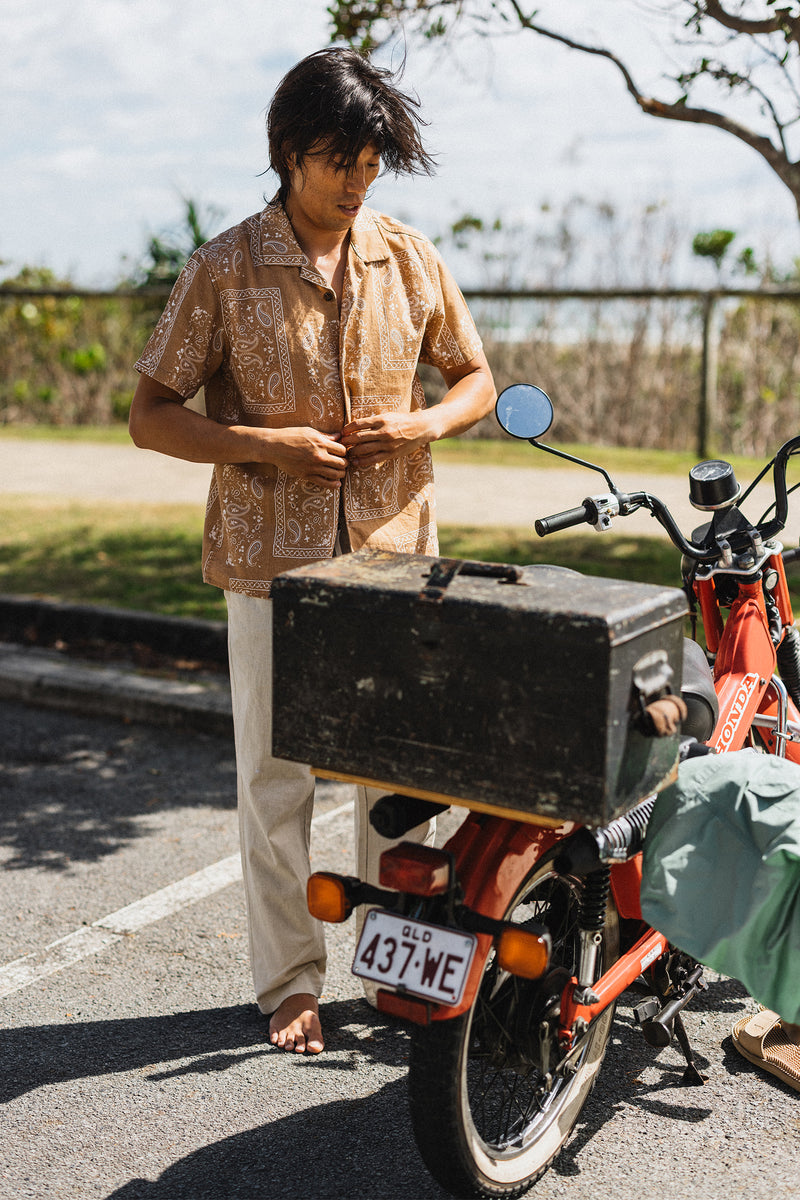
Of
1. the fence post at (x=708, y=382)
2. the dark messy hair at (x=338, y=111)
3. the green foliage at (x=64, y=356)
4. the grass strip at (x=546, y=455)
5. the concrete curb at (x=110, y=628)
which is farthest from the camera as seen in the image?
the green foliage at (x=64, y=356)

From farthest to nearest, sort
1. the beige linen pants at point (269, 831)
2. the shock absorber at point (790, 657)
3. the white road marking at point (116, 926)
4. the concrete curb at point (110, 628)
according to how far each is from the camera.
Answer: the concrete curb at point (110, 628), the white road marking at point (116, 926), the shock absorber at point (790, 657), the beige linen pants at point (269, 831)

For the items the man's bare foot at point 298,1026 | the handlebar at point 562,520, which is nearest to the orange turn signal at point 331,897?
the man's bare foot at point 298,1026

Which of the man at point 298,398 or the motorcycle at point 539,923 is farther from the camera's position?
the man at point 298,398

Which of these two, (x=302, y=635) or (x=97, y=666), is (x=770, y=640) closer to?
(x=302, y=635)

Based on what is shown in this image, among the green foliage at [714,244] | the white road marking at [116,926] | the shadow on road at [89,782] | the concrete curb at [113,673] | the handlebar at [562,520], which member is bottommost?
the white road marking at [116,926]

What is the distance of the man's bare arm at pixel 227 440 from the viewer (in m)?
2.53

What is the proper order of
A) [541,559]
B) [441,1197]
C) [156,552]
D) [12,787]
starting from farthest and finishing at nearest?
[156,552] → [541,559] → [12,787] → [441,1197]

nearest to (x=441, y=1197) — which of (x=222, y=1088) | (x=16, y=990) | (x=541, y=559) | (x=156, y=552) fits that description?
(x=222, y=1088)

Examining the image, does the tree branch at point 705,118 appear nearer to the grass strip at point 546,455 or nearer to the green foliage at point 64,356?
the grass strip at point 546,455

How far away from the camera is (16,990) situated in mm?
3035

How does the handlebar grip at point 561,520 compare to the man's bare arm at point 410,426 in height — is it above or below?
below

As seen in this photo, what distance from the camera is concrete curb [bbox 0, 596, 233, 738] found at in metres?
5.25

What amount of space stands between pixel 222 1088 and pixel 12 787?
221 cm

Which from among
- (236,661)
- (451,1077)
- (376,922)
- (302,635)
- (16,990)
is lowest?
(16,990)
